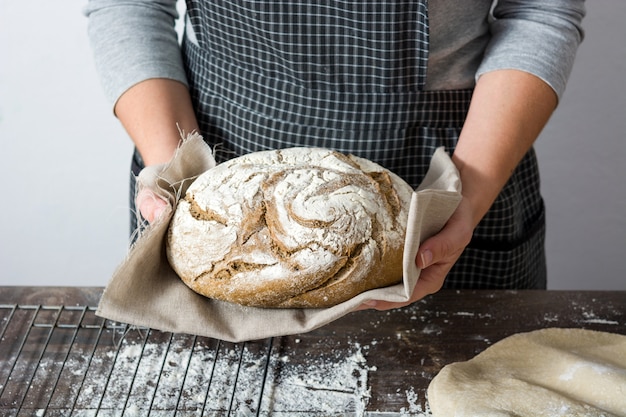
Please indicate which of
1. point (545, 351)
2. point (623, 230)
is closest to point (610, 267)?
point (623, 230)

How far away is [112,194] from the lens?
2320 mm

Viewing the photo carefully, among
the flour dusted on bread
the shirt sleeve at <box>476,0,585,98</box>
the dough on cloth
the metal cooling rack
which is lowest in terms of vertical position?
the metal cooling rack

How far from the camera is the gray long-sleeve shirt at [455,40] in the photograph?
135 cm

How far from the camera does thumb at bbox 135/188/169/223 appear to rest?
115 centimetres

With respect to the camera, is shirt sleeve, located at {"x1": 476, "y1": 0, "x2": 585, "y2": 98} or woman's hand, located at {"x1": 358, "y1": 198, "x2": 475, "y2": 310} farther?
shirt sleeve, located at {"x1": 476, "y1": 0, "x2": 585, "y2": 98}

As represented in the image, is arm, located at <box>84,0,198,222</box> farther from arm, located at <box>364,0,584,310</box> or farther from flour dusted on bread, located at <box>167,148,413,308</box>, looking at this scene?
arm, located at <box>364,0,584,310</box>

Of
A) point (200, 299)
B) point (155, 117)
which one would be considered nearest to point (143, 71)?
point (155, 117)

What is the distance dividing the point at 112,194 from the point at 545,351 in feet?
4.87

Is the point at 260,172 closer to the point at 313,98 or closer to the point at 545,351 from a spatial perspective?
the point at 313,98

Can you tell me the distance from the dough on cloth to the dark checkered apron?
0.90 ft

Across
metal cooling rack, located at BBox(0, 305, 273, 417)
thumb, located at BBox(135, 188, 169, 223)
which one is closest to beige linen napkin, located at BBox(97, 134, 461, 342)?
thumb, located at BBox(135, 188, 169, 223)

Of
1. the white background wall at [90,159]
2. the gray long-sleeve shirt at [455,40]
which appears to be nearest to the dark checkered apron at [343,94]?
the gray long-sleeve shirt at [455,40]

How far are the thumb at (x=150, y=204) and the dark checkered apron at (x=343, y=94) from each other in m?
0.30

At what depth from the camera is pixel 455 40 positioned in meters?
1.39
